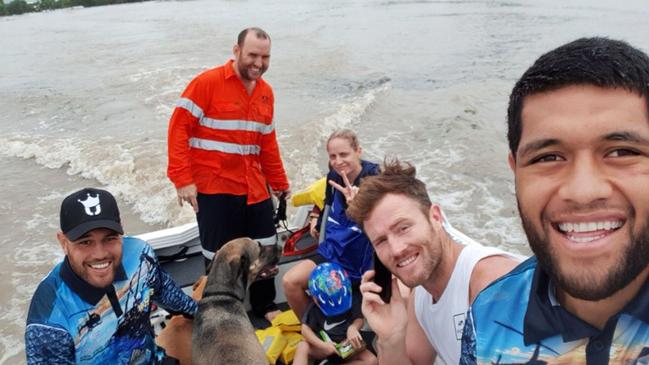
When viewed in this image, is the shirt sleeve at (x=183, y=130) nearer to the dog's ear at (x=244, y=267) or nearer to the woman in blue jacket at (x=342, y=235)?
the dog's ear at (x=244, y=267)

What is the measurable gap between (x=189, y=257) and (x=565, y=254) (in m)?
4.79

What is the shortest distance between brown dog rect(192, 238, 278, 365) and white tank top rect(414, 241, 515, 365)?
1.31m

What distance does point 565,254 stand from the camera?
1183 mm

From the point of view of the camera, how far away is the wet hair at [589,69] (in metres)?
1.11


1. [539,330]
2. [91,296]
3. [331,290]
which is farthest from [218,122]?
[539,330]

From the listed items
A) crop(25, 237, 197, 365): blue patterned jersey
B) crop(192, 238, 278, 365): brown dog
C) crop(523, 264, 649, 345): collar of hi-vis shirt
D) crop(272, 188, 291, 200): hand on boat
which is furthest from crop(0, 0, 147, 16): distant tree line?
crop(523, 264, 649, 345): collar of hi-vis shirt

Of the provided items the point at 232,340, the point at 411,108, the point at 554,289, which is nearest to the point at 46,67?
the point at 411,108

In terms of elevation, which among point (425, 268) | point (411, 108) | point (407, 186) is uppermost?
point (407, 186)

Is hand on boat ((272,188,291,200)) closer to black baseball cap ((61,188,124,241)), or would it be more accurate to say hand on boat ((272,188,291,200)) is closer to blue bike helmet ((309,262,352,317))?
blue bike helmet ((309,262,352,317))

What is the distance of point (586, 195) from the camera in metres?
1.12

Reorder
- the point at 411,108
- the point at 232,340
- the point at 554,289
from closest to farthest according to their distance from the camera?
the point at 554,289, the point at 232,340, the point at 411,108

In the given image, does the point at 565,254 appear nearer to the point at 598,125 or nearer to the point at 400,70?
the point at 598,125

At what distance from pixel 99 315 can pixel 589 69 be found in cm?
248

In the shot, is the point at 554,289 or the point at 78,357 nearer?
the point at 554,289
